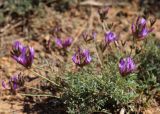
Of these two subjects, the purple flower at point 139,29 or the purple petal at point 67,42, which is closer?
the purple flower at point 139,29

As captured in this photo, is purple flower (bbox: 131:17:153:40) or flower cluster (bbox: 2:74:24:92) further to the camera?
flower cluster (bbox: 2:74:24:92)

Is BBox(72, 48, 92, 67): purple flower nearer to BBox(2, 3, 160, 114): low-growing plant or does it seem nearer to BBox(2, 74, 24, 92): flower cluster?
BBox(2, 3, 160, 114): low-growing plant

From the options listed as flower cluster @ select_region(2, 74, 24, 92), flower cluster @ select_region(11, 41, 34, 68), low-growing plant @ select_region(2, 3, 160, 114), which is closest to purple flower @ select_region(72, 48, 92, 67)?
low-growing plant @ select_region(2, 3, 160, 114)

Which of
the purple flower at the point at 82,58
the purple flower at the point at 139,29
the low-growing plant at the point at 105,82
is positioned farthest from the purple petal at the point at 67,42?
the purple flower at the point at 139,29

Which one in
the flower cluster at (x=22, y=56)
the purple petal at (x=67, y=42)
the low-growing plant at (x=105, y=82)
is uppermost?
the purple petal at (x=67, y=42)

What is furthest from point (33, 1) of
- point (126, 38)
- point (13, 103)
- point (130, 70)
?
point (130, 70)

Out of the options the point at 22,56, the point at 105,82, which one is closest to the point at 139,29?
the point at 105,82

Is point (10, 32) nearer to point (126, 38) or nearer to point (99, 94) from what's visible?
point (126, 38)

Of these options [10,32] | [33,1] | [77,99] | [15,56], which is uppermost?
[33,1]

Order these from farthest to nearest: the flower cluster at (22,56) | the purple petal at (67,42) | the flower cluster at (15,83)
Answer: the purple petal at (67,42), the flower cluster at (15,83), the flower cluster at (22,56)

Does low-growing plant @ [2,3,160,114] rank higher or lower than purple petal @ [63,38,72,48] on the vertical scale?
lower

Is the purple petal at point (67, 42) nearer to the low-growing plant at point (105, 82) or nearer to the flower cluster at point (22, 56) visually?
the low-growing plant at point (105, 82)
